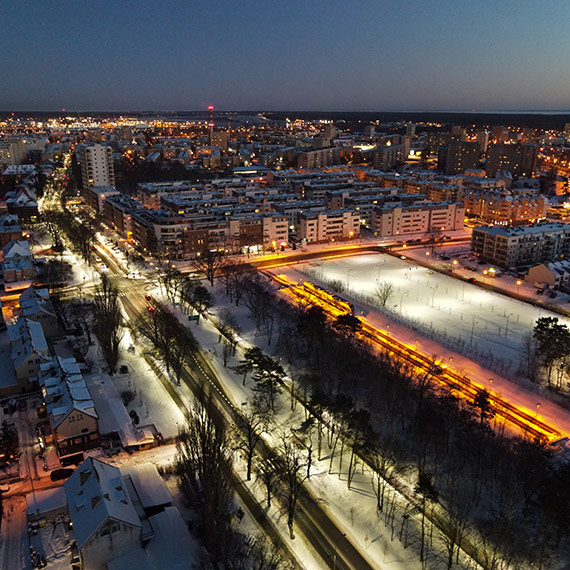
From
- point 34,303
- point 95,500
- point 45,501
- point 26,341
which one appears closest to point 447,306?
point 26,341

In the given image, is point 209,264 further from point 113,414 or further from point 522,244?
point 522,244

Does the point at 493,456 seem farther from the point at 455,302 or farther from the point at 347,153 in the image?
the point at 347,153

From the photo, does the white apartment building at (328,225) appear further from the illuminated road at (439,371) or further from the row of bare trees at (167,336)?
the row of bare trees at (167,336)

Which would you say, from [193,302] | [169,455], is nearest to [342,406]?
[169,455]

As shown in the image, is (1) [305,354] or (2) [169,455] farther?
(1) [305,354]

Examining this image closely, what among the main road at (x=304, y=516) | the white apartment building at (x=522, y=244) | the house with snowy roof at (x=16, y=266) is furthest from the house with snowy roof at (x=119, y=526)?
the white apartment building at (x=522, y=244)

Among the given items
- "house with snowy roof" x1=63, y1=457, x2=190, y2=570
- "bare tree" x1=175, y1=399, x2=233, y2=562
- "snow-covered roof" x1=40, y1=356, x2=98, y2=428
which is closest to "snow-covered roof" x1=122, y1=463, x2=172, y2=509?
"house with snowy roof" x1=63, y1=457, x2=190, y2=570
